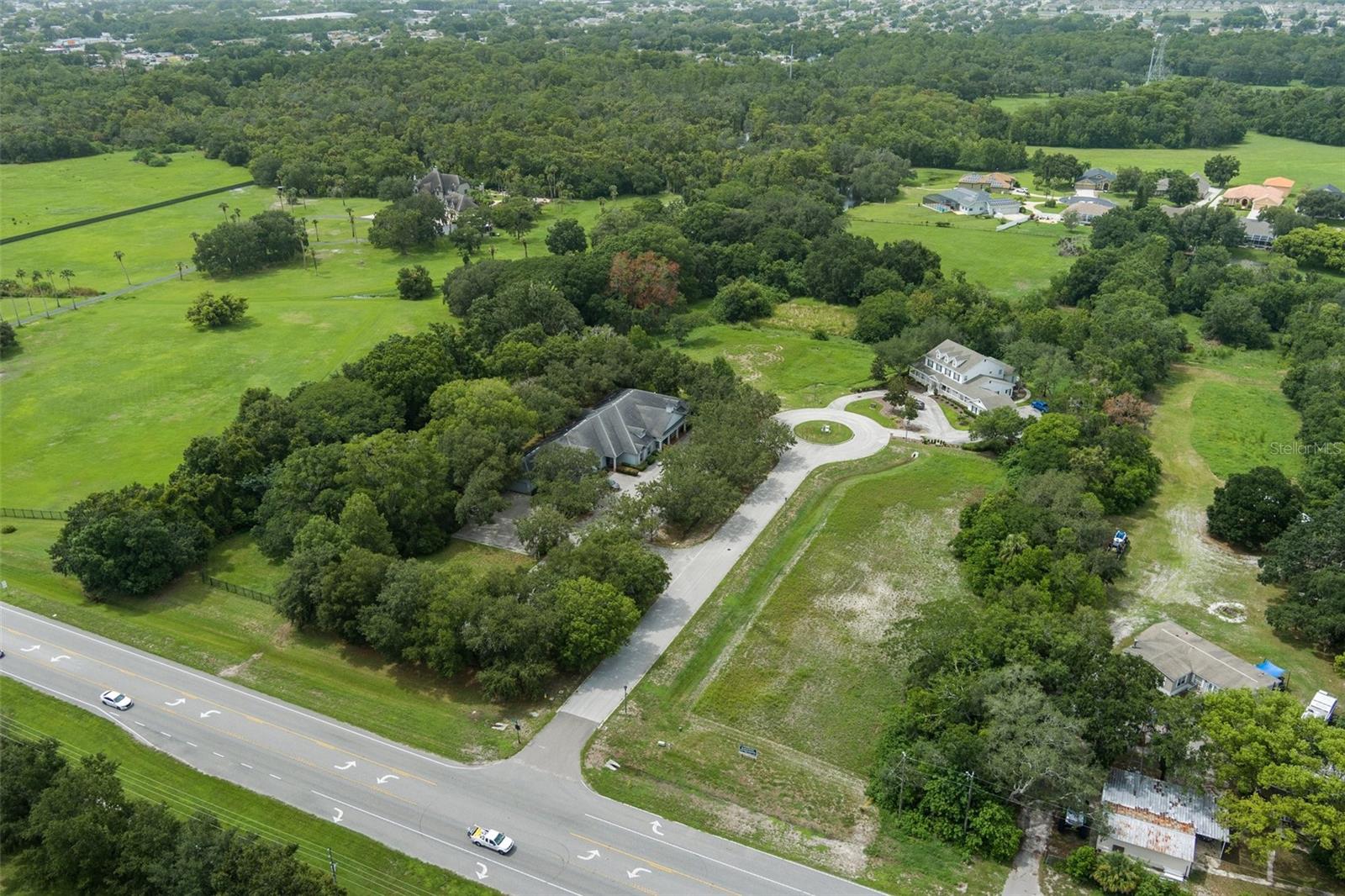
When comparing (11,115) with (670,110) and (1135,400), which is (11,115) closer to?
(670,110)

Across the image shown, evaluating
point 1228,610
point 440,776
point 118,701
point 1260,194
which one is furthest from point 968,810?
point 1260,194

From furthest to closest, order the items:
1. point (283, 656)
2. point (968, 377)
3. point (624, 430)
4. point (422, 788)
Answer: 1. point (968, 377)
2. point (624, 430)
3. point (283, 656)
4. point (422, 788)

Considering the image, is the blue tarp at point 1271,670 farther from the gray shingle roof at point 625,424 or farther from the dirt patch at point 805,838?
the gray shingle roof at point 625,424

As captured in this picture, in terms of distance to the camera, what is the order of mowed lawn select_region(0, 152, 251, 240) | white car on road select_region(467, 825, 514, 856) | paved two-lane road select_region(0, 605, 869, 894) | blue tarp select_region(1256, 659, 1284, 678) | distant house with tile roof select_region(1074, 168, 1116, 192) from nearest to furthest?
paved two-lane road select_region(0, 605, 869, 894) → white car on road select_region(467, 825, 514, 856) → blue tarp select_region(1256, 659, 1284, 678) → mowed lawn select_region(0, 152, 251, 240) → distant house with tile roof select_region(1074, 168, 1116, 192)

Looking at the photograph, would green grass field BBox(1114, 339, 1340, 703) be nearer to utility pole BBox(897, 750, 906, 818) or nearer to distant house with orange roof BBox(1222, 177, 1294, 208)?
utility pole BBox(897, 750, 906, 818)

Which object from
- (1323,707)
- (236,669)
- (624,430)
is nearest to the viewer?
(1323,707)

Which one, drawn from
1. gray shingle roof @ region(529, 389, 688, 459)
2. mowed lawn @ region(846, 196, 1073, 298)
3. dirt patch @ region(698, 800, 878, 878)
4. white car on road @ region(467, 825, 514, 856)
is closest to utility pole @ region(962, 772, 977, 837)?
dirt patch @ region(698, 800, 878, 878)

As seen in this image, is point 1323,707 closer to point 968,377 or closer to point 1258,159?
point 968,377

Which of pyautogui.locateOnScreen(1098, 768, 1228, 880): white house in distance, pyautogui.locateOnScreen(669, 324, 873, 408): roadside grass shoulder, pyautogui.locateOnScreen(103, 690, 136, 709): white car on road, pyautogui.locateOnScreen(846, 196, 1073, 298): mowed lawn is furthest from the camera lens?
pyautogui.locateOnScreen(846, 196, 1073, 298): mowed lawn
